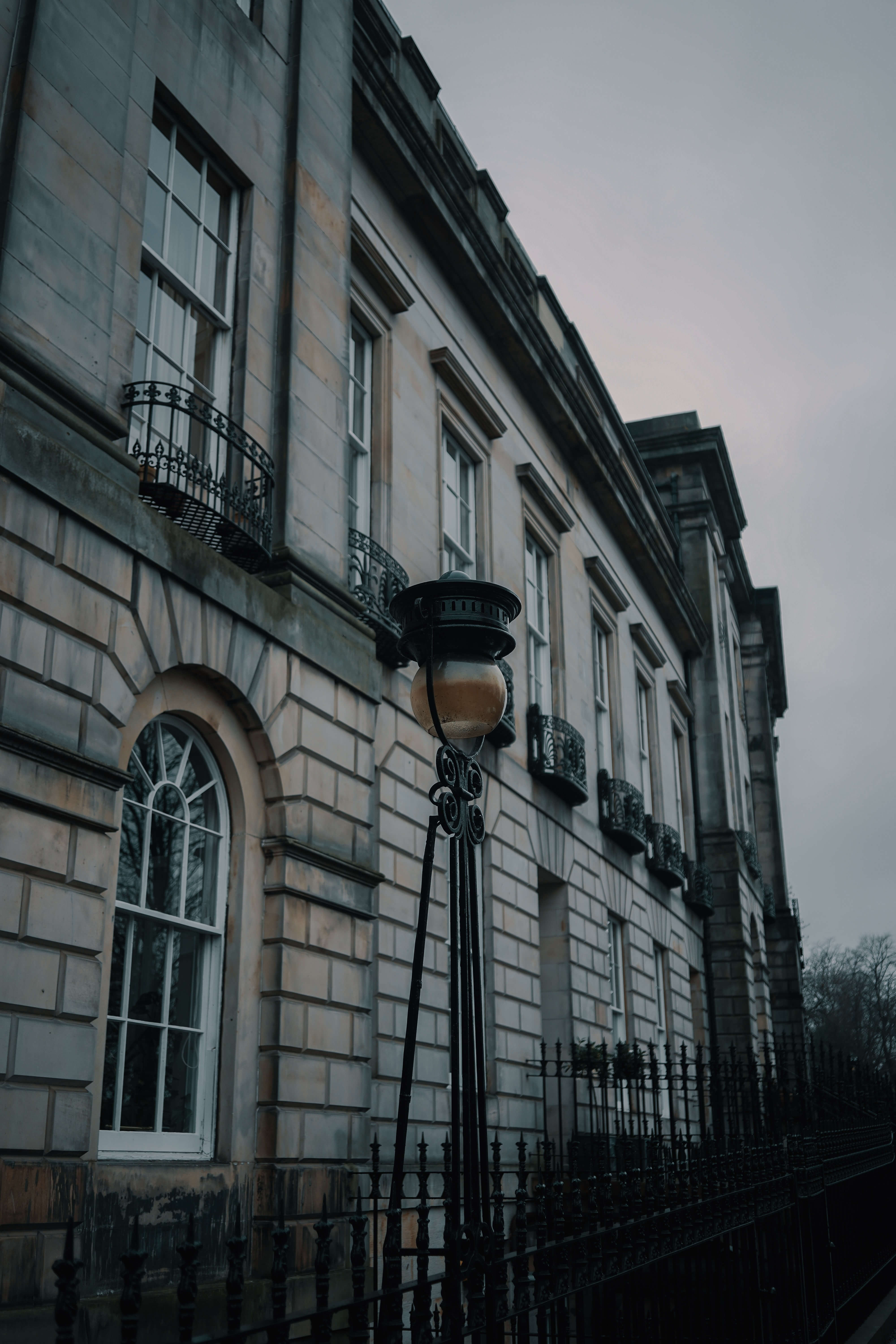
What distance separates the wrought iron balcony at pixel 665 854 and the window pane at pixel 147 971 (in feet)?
50.5

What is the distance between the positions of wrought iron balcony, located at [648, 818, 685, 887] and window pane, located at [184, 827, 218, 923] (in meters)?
14.7

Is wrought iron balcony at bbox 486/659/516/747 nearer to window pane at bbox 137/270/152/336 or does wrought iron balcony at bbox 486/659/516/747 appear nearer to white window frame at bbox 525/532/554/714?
white window frame at bbox 525/532/554/714

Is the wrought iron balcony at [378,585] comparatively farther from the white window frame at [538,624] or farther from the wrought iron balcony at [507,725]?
the white window frame at [538,624]

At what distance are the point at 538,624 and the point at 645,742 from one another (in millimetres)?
7775

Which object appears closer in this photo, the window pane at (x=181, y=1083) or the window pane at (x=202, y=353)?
the window pane at (x=181, y=1083)

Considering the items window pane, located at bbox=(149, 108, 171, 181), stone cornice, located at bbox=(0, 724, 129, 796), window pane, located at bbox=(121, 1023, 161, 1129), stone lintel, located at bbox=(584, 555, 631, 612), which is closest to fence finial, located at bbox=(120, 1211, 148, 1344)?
stone cornice, located at bbox=(0, 724, 129, 796)

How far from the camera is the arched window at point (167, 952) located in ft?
24.8

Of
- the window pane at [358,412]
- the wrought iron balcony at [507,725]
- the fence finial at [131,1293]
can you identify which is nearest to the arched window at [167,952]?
the fence finial at [131,1293]

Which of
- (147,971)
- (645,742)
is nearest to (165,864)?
(147,971)

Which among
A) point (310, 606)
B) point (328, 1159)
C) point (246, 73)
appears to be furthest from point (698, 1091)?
point (246, 73)

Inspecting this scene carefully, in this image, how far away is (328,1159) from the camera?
29.3 ft

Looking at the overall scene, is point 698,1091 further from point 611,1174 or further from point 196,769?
point 196,769

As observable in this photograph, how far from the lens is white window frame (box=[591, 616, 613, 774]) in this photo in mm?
21250

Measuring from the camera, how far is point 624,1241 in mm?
5344
